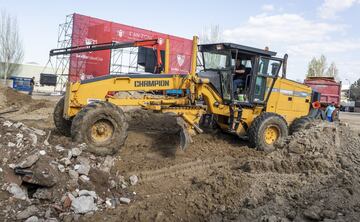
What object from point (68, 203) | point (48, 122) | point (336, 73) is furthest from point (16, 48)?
point (336, 73)

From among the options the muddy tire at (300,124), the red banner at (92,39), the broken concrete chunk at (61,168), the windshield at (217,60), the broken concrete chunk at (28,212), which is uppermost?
the red banner at (92,39)

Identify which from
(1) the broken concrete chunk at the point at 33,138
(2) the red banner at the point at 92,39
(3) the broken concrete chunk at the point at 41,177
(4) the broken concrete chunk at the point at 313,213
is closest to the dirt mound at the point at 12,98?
(2) the red banner at the point at 92,39

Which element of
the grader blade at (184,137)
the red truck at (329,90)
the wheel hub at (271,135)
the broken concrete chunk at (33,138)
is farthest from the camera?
the red truck at (329,90)

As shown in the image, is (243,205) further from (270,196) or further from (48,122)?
(48,122)

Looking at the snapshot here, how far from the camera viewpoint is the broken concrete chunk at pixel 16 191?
17.8 ft

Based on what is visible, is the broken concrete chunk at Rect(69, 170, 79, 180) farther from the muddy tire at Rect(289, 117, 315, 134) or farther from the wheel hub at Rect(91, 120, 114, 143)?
the muddy tire at Rect(289, 117, 315, 134)

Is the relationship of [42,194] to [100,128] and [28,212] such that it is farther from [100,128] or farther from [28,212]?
[100,128]

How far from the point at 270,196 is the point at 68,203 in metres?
2.99

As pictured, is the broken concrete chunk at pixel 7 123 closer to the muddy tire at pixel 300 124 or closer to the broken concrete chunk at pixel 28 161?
the broken concrete chunk at pixel 28 161

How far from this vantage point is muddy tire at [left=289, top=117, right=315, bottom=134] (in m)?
10.7

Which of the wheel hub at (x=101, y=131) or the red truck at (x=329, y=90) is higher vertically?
the red truck at (x=329, y=90)

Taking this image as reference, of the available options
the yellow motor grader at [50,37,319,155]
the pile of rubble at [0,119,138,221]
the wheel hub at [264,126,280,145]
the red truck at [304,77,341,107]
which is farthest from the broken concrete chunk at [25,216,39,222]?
the red truck at [304,77,341,107]

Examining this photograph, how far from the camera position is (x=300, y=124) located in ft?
35.3

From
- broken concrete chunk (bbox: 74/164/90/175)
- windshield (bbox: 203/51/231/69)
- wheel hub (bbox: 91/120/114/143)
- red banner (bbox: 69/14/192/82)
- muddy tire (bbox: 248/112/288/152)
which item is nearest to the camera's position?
broken concrete chunk (bbox: 74/164/90/175)
